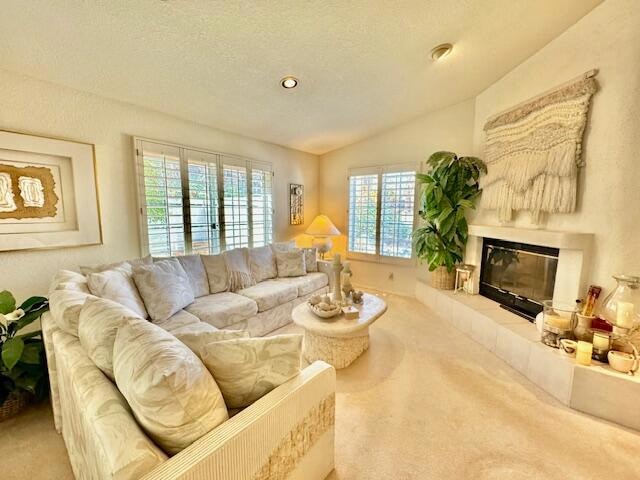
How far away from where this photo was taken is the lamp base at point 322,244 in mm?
4605

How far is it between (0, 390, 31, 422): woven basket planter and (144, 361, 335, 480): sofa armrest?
6.26ft

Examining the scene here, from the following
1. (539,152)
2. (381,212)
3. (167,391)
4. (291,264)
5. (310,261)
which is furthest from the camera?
(381,212)

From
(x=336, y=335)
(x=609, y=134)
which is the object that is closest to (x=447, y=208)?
(x=609, y=134)

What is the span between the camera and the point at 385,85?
295cm

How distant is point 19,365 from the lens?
5.64 ft

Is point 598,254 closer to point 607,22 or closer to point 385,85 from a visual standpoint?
point 607,22

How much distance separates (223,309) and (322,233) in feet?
7.63

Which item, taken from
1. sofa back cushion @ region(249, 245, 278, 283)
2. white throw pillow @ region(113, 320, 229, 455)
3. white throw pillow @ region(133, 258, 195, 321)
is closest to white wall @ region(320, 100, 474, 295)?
sofa back cushion @ region(249, 245, 278, 283)

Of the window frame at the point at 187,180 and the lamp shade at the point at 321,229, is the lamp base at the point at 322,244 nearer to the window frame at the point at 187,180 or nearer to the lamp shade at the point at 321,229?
the lamp shade at the point at 321,229

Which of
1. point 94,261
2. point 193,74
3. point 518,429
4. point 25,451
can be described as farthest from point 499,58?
point 25,451

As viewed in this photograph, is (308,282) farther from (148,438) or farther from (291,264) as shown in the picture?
(148,438)

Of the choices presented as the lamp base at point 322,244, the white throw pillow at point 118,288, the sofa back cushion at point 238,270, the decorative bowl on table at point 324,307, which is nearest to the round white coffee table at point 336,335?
the decorative bowl on table at point 324,307

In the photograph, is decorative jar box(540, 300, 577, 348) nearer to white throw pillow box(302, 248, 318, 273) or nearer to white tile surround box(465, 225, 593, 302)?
white tile surround box(465, 225, 593, 302)

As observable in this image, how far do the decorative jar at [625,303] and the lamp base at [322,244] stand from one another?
3.36 meters
